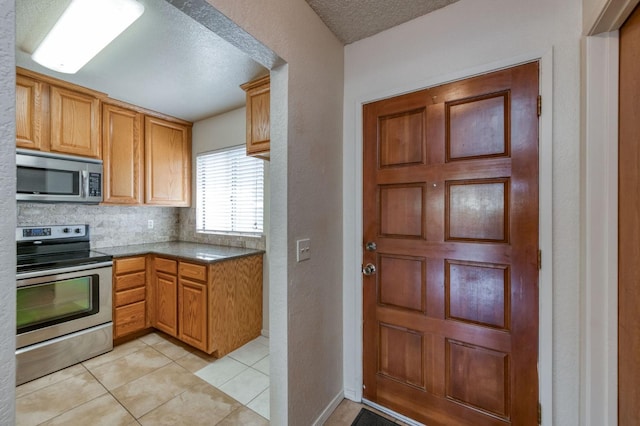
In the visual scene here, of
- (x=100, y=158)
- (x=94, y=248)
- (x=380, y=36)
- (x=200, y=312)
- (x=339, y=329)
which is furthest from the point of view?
(x=94, y=248)

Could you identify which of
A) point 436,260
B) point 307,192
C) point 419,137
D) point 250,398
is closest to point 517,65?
point 419,137

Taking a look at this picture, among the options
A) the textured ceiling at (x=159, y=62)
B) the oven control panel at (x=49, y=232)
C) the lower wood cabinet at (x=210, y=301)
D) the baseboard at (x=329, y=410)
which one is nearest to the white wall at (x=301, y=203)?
the baseboard at (x=329, y=410)

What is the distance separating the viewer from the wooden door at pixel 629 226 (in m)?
0.96

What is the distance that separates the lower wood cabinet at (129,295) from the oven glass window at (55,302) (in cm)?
21

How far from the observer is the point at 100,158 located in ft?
8.38

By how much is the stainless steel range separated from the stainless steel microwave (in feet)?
1.43

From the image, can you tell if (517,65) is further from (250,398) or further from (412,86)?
(250,398)

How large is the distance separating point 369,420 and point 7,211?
1962 millimetres

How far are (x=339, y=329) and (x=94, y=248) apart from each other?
109 inches

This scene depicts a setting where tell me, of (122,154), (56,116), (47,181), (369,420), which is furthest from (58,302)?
(369,420)

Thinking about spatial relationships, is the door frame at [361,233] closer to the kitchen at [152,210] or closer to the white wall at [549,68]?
the white wall at [549,68]

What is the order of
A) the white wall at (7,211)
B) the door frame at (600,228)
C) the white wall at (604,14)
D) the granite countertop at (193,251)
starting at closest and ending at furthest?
the white wall at (7,211), the white wall at (604,14), the door frame at (600,228), the granite countertop at (193,251)

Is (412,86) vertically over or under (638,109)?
over

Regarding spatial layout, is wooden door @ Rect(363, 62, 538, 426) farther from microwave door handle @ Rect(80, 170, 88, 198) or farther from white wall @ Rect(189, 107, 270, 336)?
microwave door handle @ Rect(80, 170, 88, 198)
